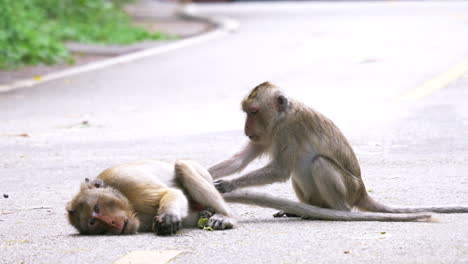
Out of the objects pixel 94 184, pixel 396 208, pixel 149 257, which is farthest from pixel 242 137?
pixel 149 257

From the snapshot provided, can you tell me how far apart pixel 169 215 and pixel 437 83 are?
8.54 metres

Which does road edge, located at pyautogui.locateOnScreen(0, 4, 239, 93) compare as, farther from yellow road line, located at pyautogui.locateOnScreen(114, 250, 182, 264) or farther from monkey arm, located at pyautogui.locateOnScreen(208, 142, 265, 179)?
yellow road line, located at pyautogui.locateOnScreen(114, 250, 182, 264)

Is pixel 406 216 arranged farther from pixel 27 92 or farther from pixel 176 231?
pixel 27 92

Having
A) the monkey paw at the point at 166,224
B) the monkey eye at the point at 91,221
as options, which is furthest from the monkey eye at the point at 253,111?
the monkey eye at the point at 91,221

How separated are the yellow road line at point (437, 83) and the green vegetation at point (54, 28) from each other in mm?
6938

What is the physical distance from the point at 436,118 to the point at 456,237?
18.2ft

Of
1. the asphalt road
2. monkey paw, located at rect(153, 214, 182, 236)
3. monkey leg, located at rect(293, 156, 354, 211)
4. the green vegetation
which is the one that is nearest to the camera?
the asphalt road

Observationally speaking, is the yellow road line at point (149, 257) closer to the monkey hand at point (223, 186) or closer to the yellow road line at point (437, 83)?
the monkey hand at point (223, 186)

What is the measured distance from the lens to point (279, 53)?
18734mm

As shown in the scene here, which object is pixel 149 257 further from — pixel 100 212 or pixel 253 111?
pixel 253 111

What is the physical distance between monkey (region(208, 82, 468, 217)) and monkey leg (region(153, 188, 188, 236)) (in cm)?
66

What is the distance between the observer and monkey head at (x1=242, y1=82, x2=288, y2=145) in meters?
6.81

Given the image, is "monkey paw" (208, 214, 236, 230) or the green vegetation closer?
"monkey paw" (208, 214, 236, 230)

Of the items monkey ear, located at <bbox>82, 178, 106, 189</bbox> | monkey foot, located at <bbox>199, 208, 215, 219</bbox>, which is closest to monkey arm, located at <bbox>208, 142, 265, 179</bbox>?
monkey foot, located at <bbox>199, 208, 215, 219</bbox>
